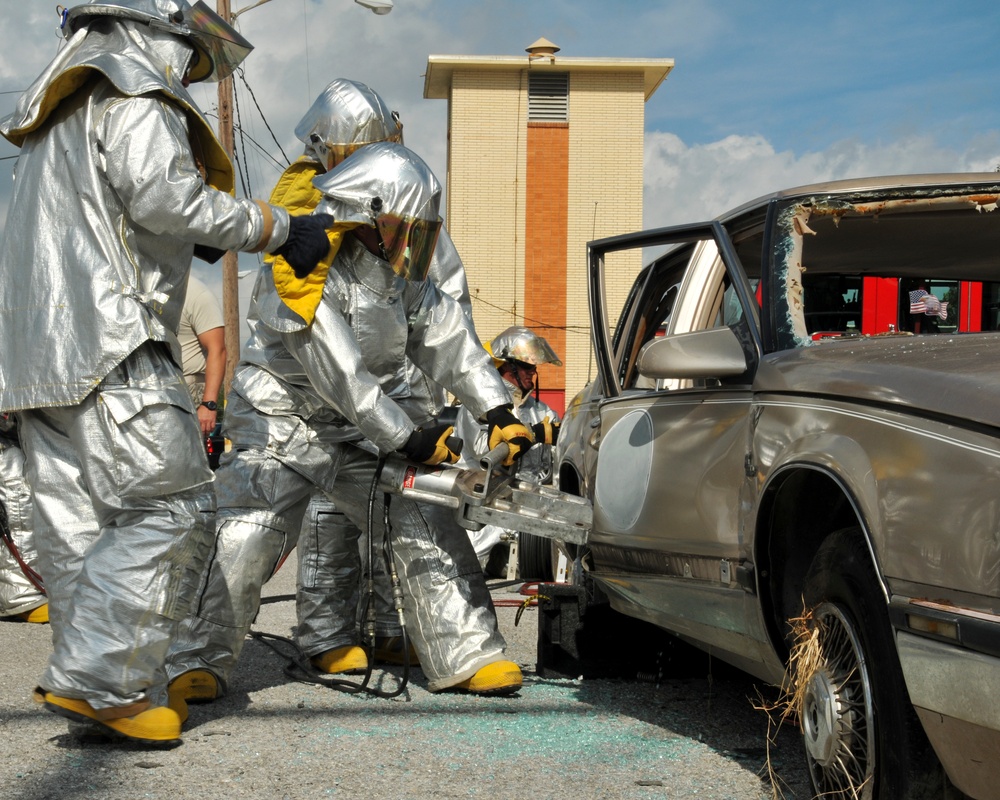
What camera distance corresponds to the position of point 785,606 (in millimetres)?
2959

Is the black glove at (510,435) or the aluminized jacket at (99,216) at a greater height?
the aluminized jacket at (99,216)

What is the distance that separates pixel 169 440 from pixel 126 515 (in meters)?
0.25

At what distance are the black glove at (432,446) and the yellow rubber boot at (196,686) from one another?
3.32 feet

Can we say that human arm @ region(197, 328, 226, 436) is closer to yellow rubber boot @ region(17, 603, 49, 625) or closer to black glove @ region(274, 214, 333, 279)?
yellow rubber boot @ region(17, 603, 49, 625)

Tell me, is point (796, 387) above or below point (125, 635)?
above

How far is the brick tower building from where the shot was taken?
28.9 metres

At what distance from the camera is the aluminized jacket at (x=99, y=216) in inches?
→ 133

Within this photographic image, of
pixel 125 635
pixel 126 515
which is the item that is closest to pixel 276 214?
pixel 126 515

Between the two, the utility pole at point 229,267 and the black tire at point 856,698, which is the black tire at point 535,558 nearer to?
the black tire at point 856,698

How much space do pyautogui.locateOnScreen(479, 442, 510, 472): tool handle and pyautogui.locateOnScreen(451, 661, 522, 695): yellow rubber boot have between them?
747mm

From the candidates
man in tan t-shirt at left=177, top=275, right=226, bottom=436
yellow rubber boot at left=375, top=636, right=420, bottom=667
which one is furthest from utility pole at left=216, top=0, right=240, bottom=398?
yellow rubber boot at left=375, top=636, right=420, bottom=667

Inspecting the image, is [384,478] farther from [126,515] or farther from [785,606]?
[785,606]

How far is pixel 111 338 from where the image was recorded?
3.35 meters

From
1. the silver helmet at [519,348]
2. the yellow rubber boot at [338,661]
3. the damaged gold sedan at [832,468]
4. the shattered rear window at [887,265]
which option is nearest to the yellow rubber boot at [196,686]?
the yellow rubber boot at [338,661]
